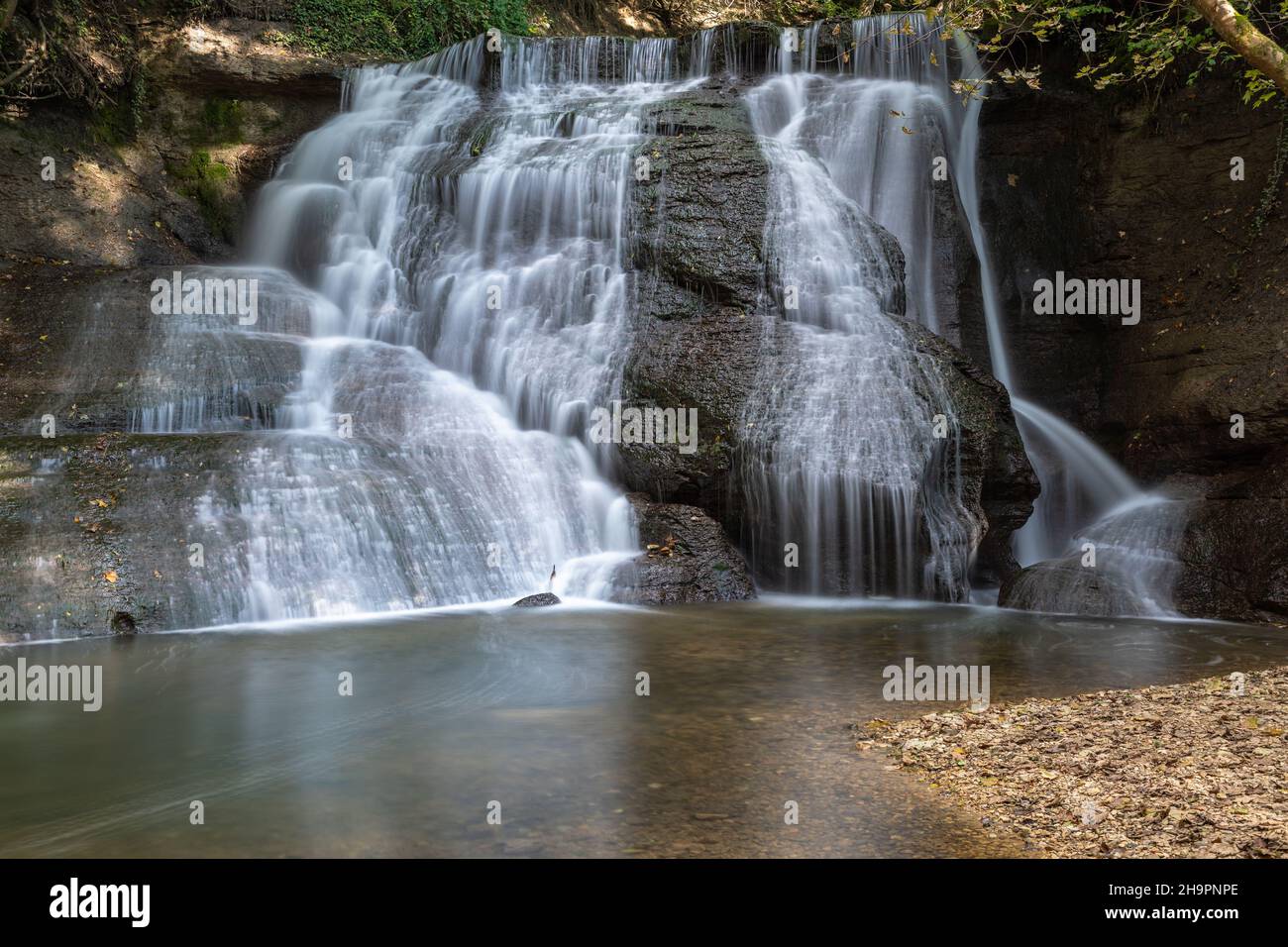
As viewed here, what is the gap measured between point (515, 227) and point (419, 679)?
8.28 m

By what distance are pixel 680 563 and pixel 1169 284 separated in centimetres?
707

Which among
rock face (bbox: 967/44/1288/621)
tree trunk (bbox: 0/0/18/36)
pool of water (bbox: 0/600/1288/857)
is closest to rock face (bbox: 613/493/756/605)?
pool of water (bbox: 0/600/1288/857)

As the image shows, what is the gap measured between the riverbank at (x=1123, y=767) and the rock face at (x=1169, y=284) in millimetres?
4482

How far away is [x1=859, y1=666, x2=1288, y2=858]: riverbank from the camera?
337cm

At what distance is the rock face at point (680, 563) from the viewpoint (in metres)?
9.45

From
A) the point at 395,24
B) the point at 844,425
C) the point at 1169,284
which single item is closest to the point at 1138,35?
the point at 1169,284

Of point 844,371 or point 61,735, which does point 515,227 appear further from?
point 61,735

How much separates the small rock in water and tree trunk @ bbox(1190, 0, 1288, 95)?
6346 mm

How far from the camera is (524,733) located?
4988 mm

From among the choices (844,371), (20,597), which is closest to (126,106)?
(20,597)

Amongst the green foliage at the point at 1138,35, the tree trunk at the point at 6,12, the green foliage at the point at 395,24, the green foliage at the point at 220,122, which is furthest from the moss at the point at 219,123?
the green foliage at the point at 1138,35

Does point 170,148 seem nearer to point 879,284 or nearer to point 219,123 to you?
point 219,123

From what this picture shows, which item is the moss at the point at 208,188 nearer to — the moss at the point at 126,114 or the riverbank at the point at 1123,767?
the moss at the point at 126,114

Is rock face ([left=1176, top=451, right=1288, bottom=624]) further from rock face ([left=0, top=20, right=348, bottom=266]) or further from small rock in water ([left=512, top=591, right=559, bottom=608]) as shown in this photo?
rock face ([left=0, top=20, right=348, bottom=266])
